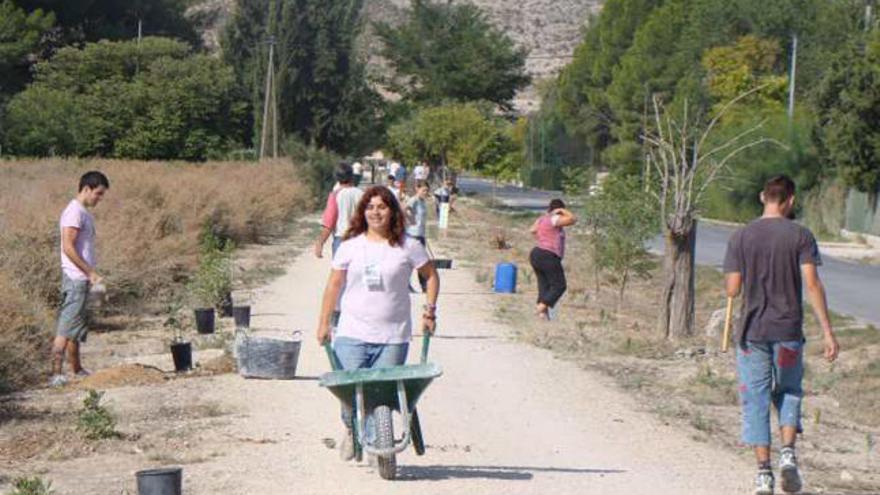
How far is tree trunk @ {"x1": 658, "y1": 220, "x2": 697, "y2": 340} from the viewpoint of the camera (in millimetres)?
17578

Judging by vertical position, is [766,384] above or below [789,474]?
above

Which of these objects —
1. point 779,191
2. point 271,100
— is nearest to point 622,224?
point 779,191

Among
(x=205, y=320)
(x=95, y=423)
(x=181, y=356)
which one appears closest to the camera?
(x=95, y=423)

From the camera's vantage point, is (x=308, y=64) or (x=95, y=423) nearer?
(x=95, y=423)

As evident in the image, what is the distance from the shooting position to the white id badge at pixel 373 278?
8.94 metres

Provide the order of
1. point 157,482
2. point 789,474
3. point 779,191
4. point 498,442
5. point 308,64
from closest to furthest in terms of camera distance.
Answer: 1. point 157,482
2. point 789,474
3. point 779,191
4. point 498,442
5. point 308,64

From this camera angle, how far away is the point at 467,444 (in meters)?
10.5

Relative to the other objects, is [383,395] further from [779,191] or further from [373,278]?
[779,191]

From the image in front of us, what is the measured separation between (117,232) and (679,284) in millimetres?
7121

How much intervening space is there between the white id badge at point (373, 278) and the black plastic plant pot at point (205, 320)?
8.62 m

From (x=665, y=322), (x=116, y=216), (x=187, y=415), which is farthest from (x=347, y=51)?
(x=187, y=415)

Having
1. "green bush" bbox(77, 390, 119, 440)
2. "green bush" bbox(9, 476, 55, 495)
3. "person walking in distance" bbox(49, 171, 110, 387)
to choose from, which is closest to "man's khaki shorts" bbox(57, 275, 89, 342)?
"person walking in distance" bbox(49, 171, 110, 387)

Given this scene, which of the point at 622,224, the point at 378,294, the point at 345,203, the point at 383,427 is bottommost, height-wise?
the point at 383,427

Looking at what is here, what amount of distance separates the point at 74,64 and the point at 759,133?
25.7 meters
